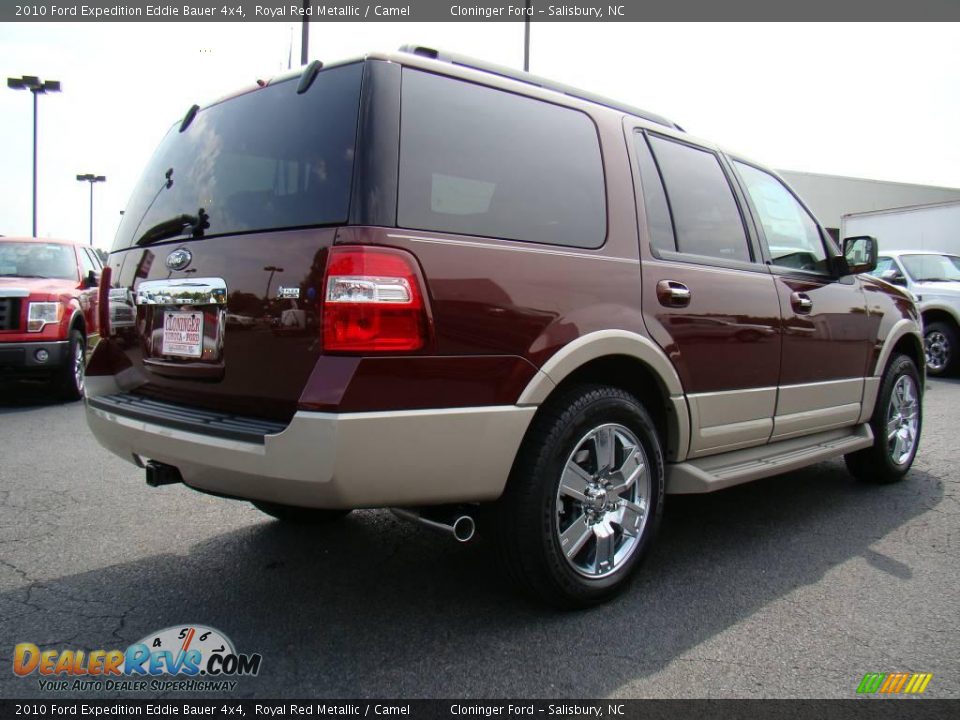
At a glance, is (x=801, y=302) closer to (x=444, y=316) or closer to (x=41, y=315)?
(x=444, y=316)

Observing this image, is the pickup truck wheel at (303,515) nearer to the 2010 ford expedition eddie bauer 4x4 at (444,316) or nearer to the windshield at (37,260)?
the 2010 ford expedition eddie bauer 4x4 at (444,316)

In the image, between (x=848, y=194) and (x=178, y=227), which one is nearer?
(x=178, y=227)

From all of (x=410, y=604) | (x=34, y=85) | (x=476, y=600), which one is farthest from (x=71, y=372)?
(x=34, y=85)

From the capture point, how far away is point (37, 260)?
8.46m

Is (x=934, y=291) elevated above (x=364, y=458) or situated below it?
above

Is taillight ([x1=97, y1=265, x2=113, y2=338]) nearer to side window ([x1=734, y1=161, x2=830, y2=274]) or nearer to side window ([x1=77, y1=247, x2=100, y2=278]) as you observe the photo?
side window ([x1=734, y1=161, x2=830, y2=274])

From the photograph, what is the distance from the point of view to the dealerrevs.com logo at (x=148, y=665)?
230 cm

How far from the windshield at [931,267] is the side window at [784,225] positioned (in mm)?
8713

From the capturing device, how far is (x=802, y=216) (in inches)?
170

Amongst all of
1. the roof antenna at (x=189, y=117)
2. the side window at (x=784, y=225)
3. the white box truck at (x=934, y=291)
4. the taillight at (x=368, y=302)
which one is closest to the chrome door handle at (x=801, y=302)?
the side window at (x=784, y=225)

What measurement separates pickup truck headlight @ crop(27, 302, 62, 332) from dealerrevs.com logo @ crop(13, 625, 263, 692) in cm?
602

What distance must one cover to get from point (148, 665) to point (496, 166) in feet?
6.62

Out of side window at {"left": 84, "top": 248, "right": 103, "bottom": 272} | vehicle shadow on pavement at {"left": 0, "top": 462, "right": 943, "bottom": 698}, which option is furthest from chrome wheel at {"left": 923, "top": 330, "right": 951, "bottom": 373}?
side window at {"left": 84, "top": 248, "right": 103, "bottom": 272}

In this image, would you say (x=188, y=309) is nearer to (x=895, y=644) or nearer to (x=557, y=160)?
(x=557, y=160)
